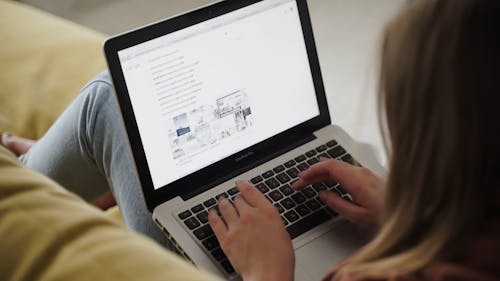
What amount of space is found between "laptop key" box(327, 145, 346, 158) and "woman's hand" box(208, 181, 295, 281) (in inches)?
7.1

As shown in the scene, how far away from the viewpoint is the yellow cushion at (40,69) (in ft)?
4.63

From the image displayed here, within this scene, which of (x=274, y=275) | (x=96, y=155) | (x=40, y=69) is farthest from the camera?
(x=40, y=69)

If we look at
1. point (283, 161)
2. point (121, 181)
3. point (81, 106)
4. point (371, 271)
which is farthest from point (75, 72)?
point (371, 271)

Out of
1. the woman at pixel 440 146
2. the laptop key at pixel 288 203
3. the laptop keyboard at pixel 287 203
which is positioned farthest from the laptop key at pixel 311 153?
the woman at pixel 440 146

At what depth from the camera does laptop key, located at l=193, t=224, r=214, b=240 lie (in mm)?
905

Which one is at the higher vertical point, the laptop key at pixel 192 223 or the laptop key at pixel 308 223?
the laptop key at pixel 192 223

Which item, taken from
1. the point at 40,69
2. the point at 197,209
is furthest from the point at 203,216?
the point at 40,69

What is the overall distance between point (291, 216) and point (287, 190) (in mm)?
51

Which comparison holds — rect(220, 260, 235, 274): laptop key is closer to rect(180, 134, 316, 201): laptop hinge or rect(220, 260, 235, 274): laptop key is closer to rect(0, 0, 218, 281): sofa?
rect(180, 134, 316, 201): laptop hinge

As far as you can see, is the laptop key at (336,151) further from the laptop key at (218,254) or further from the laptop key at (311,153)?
the laptop key at (218,254)

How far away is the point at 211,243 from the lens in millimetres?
896

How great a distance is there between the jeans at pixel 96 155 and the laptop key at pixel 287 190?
19 centimetres

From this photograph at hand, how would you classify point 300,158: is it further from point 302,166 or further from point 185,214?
point 185,214

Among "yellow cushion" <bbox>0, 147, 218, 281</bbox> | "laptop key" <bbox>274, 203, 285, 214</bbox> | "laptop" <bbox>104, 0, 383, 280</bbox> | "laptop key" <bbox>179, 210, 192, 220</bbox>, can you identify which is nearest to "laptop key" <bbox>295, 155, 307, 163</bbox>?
"laptop" <bbox>104, 0, 383, 280</bbox>
